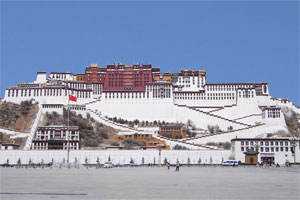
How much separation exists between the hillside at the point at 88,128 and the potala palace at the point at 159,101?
1.68 metres

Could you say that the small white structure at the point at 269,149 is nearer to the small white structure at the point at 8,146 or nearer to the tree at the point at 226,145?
the tree at the point at 226,145

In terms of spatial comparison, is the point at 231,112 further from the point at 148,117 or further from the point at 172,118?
the point at 148,117

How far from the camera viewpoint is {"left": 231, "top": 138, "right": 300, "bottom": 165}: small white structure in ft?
182

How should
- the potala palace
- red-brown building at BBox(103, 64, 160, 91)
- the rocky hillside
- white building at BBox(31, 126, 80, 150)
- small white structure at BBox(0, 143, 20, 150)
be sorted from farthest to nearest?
red-brown building at BBox(103, 64, 160, 91) → the potala palace → the rocky hillside → white building at BBox(31, 126, 80, 150) → small white structure at BBox(0, 143, 20, 150)

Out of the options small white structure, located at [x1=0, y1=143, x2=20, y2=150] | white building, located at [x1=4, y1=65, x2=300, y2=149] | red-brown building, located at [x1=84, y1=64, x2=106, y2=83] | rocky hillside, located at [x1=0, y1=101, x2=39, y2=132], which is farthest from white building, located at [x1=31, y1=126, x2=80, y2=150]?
red-brown building, located at [x1=84, y1=64, x2=106, y2=83]

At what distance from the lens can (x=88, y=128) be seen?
75500 mm

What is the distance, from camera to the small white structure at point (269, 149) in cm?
5553

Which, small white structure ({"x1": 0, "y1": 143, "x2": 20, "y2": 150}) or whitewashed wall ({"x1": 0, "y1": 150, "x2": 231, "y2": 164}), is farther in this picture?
small white structure ({"x1": 0, "y1": 143, "x2": 20, "y2": 150})

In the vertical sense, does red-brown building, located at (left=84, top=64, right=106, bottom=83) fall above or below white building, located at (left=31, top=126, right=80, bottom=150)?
above

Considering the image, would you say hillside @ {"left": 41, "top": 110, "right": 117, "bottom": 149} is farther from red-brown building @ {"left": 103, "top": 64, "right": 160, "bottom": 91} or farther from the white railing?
red-brown building @ {"left": 103, "top": 64, "right": 160, "bottom": 91}

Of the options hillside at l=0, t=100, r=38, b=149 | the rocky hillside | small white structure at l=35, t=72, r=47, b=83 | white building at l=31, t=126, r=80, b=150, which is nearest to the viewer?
white building at l=31, t=126, r=80, b=150

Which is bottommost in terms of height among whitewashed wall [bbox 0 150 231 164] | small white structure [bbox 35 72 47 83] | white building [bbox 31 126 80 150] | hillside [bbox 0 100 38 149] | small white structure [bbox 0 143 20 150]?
whitewashed wall [bbox 0 150 231 164]

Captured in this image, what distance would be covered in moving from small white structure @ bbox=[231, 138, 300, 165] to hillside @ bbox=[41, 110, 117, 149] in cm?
2597

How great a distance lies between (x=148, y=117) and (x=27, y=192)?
76.2 m
